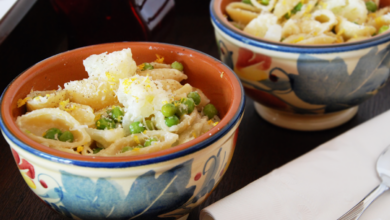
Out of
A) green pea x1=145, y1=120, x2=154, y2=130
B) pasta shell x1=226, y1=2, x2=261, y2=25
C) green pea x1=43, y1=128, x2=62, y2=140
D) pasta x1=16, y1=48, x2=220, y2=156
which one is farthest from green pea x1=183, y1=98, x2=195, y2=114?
pasta shell x1=226, y1=2, x2=261, y2=25

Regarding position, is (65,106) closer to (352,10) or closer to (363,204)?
(363,204)

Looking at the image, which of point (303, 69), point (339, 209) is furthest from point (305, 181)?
point (303, 69)

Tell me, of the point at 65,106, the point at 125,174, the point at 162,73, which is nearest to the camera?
the point at 125,174

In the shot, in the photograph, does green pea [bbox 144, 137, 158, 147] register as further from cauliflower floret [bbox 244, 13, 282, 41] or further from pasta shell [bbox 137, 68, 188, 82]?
cauliflower floret [bbox 244, 13, 282, 41]

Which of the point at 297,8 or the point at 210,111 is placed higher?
the point at 297,8

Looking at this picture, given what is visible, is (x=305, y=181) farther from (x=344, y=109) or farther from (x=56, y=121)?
(x=56, y=121)

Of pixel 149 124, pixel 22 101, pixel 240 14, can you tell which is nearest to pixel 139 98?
pixel 149 124
